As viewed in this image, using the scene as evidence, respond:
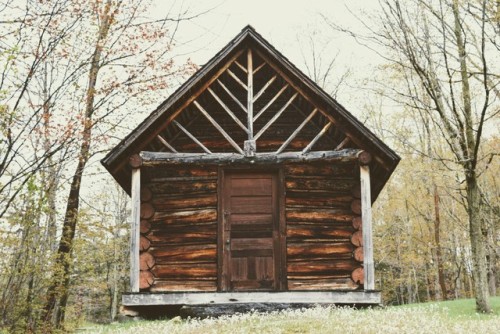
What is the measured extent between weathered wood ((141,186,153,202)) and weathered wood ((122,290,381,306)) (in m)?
2.64

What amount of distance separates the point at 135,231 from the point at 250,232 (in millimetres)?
2897

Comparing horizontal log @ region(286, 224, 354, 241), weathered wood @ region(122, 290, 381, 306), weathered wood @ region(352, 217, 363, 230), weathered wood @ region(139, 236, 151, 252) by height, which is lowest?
weathered wood @ region(122, 290, 381, 306)

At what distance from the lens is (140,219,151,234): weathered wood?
14.9m

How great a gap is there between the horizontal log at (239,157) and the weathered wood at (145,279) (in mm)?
2782

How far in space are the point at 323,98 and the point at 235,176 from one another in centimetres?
307

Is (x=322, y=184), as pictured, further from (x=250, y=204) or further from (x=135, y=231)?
(x=135, y=231)

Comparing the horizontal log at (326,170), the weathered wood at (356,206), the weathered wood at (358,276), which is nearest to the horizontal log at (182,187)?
the horizontal log at (326,170)

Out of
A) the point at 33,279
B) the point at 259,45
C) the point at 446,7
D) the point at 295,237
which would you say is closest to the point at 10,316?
the point at 33,279

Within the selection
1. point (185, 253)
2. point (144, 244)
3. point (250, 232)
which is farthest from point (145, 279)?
point (250, 232)

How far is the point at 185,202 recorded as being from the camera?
15188 millimetres

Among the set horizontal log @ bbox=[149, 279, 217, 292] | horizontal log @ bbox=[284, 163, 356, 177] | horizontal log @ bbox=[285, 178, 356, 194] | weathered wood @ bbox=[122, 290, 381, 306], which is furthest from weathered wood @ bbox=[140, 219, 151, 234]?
horizontal log @ bbox=[284, 163, 356, 177]

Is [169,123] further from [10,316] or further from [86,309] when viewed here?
[86,309]

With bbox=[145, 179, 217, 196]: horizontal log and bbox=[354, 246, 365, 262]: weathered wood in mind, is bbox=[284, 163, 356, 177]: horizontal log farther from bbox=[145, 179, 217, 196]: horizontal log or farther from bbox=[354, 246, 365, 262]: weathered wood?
bbox=[145, 179, 217, 196]: horizontal log

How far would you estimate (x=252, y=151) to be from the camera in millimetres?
14227
